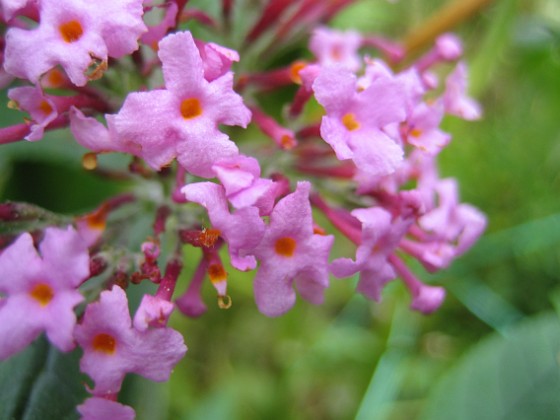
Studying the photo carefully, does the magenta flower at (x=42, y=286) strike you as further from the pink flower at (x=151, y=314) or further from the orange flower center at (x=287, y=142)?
the orange flower center at (x=287, y=142)

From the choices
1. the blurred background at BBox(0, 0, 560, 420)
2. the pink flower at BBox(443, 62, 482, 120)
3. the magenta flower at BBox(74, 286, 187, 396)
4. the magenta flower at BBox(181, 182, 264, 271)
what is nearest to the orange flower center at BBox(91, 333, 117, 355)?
the magenta flower at BBox(74, 286, 187, 396)

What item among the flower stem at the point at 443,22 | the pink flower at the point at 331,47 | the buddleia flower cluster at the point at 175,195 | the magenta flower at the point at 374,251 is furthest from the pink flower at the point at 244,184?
the flower stem at the point at 443,22

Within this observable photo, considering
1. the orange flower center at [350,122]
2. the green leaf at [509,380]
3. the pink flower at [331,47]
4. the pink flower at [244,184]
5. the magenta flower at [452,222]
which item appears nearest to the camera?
the pink flower at [244,184]

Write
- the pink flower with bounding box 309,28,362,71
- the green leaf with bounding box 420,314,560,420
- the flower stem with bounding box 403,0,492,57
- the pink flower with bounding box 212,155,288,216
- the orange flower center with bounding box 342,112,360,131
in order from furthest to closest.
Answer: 1. the flower stem with bounding box 403,0,492,57
2. the pink flower with bounding box 309,28,362,71
3. the green leaf with bounding box 420,314,560,420
4. the orange flower center with bounding box 342,112,360,131
5. the pink flower with bounding box 212,155,288,216

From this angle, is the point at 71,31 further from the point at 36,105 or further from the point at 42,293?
the point at 42,293

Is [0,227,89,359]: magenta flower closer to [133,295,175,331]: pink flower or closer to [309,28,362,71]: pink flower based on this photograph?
[133,295,175,331]: pink flower

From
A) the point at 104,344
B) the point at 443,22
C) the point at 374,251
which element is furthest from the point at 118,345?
the point at 443,22
